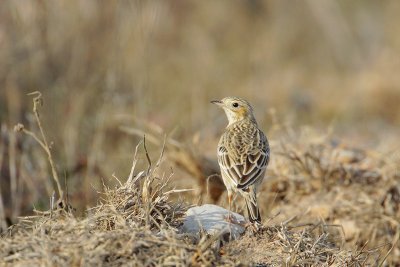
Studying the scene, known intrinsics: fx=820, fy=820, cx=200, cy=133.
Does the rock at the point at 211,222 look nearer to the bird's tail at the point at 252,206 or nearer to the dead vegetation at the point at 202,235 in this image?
the dead vegetation at the point at 202,235

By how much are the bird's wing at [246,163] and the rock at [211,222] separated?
1.54 feet

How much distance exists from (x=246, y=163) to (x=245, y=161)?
0.07 ft

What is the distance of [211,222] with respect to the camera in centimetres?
467

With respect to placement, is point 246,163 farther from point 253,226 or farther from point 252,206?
point 253,226

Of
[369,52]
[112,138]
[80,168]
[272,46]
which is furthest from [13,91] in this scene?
[369,52]

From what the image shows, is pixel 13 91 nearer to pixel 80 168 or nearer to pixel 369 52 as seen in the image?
pixel 80 168

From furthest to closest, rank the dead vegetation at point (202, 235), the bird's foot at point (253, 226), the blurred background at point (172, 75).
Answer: the blurred background at point (172, 75), the bird's foot at point (253, 226), the dead vegetation at point (202, 235)

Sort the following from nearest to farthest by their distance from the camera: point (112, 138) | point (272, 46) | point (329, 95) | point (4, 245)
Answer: point (4, 245)
point (112, 138)
point (329, 95)
point (272, 46)

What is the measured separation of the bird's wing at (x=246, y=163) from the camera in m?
5.34

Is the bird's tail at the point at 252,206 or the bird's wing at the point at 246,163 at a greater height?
the bird's wing at the point at 246,163

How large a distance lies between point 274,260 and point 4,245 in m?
1.46

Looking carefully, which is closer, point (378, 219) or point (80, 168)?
point (378, 219)

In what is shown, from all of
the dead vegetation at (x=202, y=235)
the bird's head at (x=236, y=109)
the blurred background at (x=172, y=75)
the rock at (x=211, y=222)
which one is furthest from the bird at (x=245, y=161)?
the blurred background at (x=172, y=75)

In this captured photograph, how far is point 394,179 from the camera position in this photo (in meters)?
6.72
